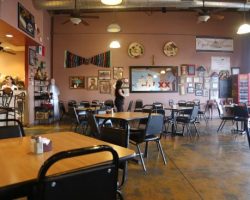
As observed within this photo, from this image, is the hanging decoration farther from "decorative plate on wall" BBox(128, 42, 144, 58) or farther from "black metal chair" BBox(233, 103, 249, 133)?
"black metal chair" BBox(233, 103, 249, 133)

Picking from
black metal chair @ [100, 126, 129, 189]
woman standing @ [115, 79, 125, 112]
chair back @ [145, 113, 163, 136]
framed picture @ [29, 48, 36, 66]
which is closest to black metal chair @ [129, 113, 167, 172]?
chair back @ [145, 113, 163, 136]

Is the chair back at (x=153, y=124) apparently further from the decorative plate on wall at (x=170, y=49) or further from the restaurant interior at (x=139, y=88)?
the decorative plate on wall at (x=170, y=49)

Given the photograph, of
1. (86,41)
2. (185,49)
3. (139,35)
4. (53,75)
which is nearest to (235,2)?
(185,49)

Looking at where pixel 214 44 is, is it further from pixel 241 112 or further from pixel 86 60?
pixel 86 60

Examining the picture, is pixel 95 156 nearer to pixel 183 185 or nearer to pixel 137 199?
pixel 137 199

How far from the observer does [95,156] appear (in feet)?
5.55

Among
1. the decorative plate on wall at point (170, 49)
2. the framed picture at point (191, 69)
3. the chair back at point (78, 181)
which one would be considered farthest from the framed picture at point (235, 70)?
the chair back at point (78, 181)

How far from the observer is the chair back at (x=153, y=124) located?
3.88m

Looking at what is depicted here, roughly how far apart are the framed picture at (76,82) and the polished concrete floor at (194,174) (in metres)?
5.75

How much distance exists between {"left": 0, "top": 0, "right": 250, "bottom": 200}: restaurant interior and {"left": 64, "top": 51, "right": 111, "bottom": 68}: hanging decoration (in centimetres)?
4

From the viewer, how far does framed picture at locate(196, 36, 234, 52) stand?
1094 cm

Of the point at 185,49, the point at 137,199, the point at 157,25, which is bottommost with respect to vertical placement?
the point at 137,199

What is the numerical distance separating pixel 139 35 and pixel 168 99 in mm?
2905

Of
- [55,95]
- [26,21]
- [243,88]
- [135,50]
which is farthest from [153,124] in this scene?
[243,88]
